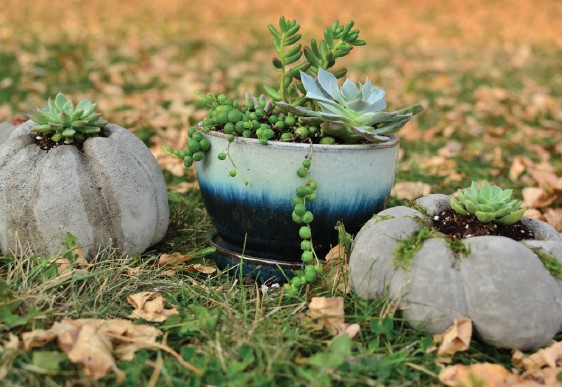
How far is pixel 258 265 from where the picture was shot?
238cm

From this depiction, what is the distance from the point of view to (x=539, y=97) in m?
5.76

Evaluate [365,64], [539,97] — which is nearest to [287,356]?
[539,97]

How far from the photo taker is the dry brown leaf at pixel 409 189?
3.46 metres

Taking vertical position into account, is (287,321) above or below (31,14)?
below

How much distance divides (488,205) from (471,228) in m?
0.09

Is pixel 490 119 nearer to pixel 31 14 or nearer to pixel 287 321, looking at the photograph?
pixel 287 321

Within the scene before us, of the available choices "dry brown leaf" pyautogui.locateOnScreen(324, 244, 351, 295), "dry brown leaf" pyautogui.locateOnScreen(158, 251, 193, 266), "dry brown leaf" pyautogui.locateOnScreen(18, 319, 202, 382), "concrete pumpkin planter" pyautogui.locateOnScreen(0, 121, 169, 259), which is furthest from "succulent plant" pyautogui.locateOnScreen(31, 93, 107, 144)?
"dry brown leaf" pyautogui.locateOnScreen(324, 244, 351, 295)

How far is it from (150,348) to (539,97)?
486 centimetres

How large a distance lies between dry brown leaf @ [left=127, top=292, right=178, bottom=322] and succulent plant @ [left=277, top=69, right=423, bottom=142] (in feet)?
2.57

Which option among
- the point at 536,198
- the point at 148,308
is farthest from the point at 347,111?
the point at 536,198

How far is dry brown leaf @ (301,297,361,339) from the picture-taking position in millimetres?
1961

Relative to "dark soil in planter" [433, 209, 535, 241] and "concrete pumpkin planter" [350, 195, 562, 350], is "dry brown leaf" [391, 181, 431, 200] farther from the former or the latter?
"concrete pumpkin planter" [350, 195, 562, 350]

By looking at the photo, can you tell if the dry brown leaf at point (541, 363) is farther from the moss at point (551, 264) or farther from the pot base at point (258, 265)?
the pot base at point (258, 265)

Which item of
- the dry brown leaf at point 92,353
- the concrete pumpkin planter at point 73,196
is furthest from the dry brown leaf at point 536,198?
the dry brown leaf at point 92,353
